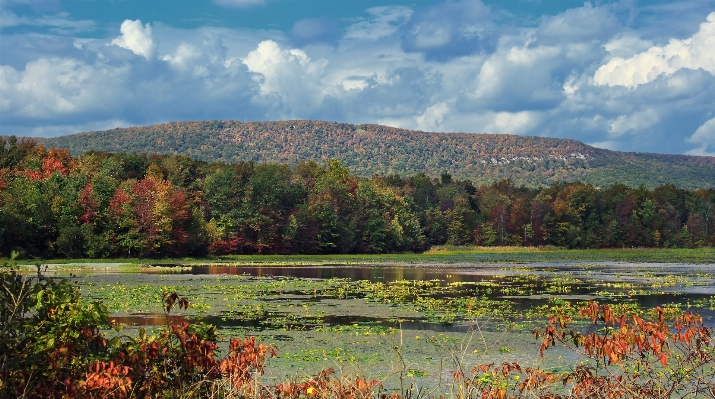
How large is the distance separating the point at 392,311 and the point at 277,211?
227 feet

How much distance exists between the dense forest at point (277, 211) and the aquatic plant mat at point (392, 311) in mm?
19618

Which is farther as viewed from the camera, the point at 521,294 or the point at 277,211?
the point at 277,211

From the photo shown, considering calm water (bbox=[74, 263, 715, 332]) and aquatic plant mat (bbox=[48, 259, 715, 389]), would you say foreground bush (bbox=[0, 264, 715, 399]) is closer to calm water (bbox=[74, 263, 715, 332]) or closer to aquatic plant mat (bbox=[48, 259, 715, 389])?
aquatic plant mat (bbox=[48, 259, 715, 389])

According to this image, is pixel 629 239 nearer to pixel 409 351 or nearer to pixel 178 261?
pixel 178 261

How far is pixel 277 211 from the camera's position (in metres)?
95.9

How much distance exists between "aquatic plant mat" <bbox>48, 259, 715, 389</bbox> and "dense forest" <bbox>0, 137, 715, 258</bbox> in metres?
19.6

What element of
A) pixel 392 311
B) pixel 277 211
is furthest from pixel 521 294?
pixel 277 211

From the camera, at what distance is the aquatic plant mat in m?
16.8

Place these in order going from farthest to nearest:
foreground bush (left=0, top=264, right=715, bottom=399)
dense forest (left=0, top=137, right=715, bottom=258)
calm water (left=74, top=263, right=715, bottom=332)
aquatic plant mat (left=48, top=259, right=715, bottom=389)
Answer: dense forest (left=0, top=137, right=715, bottom=258) < calm water (left=74, top=263, right=715, bottom=332) < aquatic plant mat (left=48, top=259, right=715, bottom=389) < foreground bush (left=0, top=264, right=715, bottom=399)

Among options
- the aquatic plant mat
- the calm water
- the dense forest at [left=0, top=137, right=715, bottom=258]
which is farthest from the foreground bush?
the dense forest at [left=0, top=137, right=715, bottom=258]

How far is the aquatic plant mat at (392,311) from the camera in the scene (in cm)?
1678

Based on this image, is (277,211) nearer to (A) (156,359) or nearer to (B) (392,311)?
(B) (392,311)

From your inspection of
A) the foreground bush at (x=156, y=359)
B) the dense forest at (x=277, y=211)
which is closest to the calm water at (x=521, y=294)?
the foreground bush at (x=156, y=359)

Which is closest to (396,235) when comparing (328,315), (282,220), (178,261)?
(282,220)
